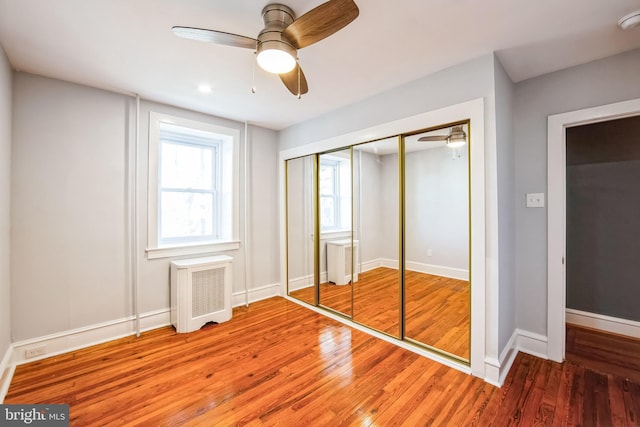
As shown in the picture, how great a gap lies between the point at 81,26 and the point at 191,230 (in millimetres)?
2229

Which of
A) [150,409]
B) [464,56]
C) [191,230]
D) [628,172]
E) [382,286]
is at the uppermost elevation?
[464,56]

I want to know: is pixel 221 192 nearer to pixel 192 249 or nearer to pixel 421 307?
pixel 192 249

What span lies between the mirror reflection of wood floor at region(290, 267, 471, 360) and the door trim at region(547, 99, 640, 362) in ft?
2.36

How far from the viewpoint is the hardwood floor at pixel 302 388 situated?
1712mm

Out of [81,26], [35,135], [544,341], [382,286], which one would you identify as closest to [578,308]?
[544,341]

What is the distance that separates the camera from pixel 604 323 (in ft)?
9.33

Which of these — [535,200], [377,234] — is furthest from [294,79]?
[535,200]

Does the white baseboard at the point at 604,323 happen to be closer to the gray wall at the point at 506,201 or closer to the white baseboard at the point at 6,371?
the gray wall at the point at 506,201

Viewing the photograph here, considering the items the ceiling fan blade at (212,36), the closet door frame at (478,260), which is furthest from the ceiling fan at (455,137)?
the ceiling fan blade at (212,36)

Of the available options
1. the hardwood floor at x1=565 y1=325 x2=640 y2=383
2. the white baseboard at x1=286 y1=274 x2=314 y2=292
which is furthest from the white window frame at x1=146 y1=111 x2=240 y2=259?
the hardwood floor at x1=565 y1=325 x2=640 y2=383

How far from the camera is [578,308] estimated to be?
3.03 m

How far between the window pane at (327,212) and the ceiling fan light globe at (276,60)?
77.4 inches

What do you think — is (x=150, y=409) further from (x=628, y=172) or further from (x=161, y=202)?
(x=628, y=172)

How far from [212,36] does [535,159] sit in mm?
2760
